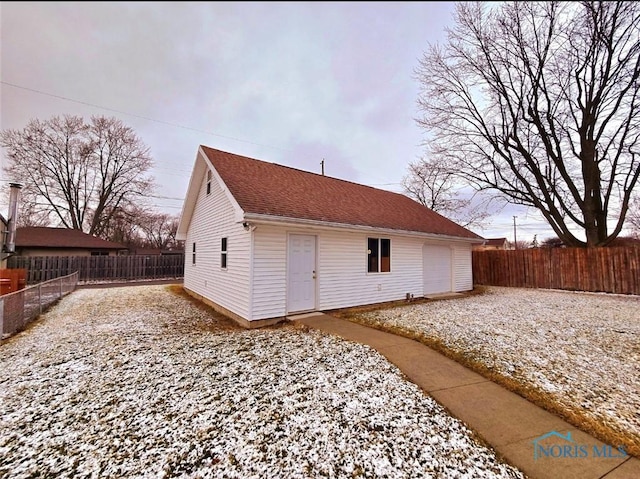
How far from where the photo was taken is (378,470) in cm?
213

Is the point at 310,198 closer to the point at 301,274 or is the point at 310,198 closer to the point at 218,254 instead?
the point at 301,274

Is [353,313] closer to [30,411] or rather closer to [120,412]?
[120,412]

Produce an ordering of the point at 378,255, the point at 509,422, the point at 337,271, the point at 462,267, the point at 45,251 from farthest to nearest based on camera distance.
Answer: the point at 45,251 < the point at 462,267 < the point at 378,255 < the point at 337,271 < the point at 509,422

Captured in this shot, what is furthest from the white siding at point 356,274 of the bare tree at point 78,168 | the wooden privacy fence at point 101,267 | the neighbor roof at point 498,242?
the neighbor roof at point 498,242

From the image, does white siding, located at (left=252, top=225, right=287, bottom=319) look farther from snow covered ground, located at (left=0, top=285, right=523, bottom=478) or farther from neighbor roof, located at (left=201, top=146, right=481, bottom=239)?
snow covered ground, located at (left=0, top=285, right=523, bottom=478)

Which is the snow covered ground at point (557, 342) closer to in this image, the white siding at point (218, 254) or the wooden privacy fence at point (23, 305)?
the white siding at point (218, 254)

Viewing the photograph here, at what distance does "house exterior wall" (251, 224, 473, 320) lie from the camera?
20.9 feet

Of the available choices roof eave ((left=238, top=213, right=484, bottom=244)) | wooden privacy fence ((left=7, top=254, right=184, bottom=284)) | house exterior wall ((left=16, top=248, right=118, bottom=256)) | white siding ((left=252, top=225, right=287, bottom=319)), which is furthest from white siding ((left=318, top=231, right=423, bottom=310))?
house exterior wall ((left=16, top=248, right=118, bottom=256))

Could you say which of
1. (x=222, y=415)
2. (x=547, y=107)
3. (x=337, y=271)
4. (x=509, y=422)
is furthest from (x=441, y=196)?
(x=222, y=415)

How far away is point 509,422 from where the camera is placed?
9.16 ft

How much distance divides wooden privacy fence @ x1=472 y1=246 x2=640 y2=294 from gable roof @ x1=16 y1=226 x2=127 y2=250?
27.3 m

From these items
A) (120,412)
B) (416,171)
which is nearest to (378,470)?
(120,412)

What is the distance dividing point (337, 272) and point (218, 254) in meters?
3.85

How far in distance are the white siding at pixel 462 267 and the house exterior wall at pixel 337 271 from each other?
2746mm
